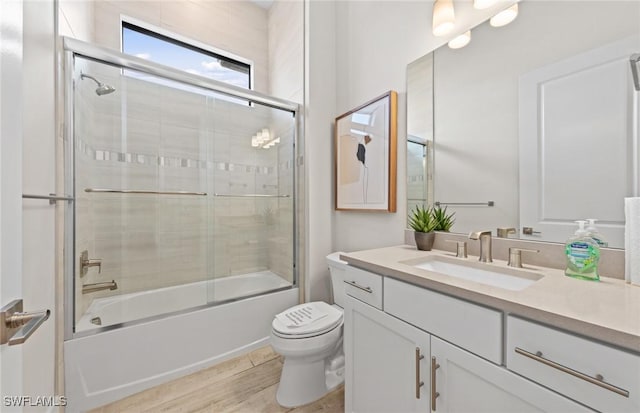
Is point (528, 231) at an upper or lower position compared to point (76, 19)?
lower

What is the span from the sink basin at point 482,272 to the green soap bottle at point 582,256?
Answer: 10cm

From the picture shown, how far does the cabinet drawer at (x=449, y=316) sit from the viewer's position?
0.68m

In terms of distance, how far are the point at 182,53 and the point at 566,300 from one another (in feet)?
11.1

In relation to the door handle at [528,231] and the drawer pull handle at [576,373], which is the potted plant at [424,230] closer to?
the door handle at [528,231]

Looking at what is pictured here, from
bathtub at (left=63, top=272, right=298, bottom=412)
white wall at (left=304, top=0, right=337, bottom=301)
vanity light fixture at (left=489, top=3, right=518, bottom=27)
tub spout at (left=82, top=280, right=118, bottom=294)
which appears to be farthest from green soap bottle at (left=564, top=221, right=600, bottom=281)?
tub spout at (left=82, top=280, right=118, bottom=294)

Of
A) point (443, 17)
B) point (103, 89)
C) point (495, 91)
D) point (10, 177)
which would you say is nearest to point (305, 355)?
point (10, 177)

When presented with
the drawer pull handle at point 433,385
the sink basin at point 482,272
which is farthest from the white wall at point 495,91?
the drawer pull handle at point 433,385

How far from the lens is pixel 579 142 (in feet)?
3.12

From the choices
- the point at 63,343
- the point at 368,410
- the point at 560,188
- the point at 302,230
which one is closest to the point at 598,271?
the point at 560,188

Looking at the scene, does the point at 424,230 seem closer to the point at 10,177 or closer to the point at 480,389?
the point at 480,389

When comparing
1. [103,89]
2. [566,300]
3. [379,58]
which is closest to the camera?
[566,300]

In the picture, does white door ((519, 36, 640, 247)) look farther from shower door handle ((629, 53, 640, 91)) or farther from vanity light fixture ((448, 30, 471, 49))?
vanity light fixture ((448, 30, 471, 49))

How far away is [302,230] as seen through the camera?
2.23 meters

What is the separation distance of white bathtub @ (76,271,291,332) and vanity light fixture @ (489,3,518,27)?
2177 mm
